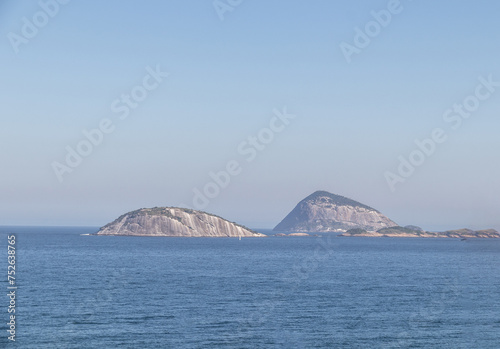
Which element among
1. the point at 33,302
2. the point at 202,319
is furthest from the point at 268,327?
the point at 33,302

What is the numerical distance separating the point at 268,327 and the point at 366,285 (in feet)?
141

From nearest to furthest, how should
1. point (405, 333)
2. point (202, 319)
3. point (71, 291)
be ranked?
1. point (405, 333)
2. point (202, 319)
3. point (71, 291)

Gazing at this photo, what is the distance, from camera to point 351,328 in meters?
64.3

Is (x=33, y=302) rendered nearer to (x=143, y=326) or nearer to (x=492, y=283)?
(x=143, y=326)

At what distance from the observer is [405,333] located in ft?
207

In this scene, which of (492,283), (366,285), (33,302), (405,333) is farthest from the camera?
(492,283)

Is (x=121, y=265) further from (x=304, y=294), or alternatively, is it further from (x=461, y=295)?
(x=461, y=295)

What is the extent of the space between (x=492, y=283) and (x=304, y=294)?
47561 millimetres

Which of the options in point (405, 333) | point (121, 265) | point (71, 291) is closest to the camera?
point (405, 333)

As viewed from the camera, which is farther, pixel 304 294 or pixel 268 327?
pixel 304 294

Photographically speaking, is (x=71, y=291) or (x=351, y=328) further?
(x=71, y=291)

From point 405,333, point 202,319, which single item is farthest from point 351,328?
point 202,319

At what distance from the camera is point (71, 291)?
288 ft

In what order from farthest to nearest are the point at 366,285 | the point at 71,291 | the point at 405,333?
the point at 366,285, the point at 71,291, the point at 405,333
